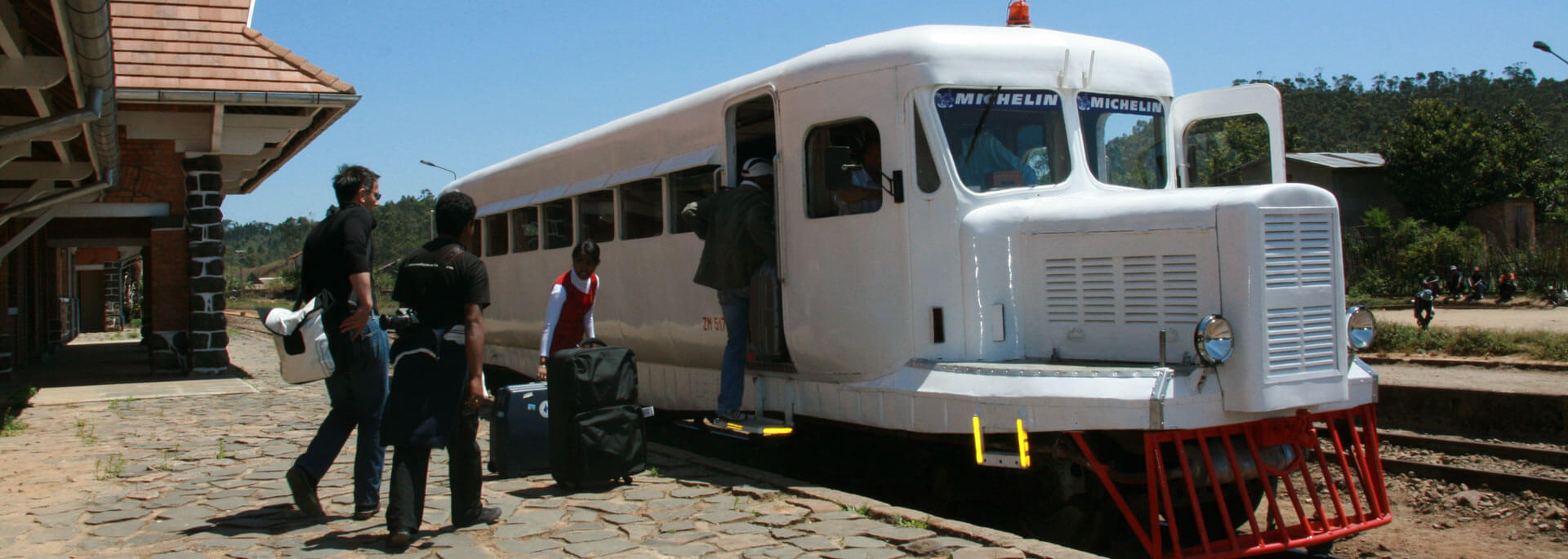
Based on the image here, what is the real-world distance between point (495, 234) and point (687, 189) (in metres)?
4.58

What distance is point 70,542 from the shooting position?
543 cm

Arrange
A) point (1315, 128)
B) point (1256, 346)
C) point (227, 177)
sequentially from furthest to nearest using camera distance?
1. point (1315, 128)
2. point (227, 177)
3. point (1256, 346)

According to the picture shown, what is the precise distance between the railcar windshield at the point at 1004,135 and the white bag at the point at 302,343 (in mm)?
3210

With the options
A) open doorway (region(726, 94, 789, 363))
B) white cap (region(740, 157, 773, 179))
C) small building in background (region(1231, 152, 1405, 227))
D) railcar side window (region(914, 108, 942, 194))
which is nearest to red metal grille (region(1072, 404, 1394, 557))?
railcar side window (region(914, 108, 942, 194))

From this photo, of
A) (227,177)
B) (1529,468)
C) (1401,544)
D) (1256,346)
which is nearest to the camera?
(1256,346)

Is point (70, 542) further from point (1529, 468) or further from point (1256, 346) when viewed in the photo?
point (1529, 468)

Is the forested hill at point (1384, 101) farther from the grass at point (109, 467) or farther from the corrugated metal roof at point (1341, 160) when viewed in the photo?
the grass at point (109, 467)

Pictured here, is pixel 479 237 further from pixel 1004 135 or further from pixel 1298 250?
pixel 1298 250

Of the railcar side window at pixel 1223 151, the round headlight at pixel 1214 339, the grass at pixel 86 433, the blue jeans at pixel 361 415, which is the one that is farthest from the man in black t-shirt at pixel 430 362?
the grass at pixel 86 433

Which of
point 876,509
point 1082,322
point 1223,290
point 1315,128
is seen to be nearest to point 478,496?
point 876,509

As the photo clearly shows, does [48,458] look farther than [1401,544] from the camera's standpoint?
Yes

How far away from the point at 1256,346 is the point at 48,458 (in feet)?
26.3

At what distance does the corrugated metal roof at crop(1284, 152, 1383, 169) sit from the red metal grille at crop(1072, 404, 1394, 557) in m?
33.3

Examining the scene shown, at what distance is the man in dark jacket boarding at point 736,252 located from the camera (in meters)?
6.90
